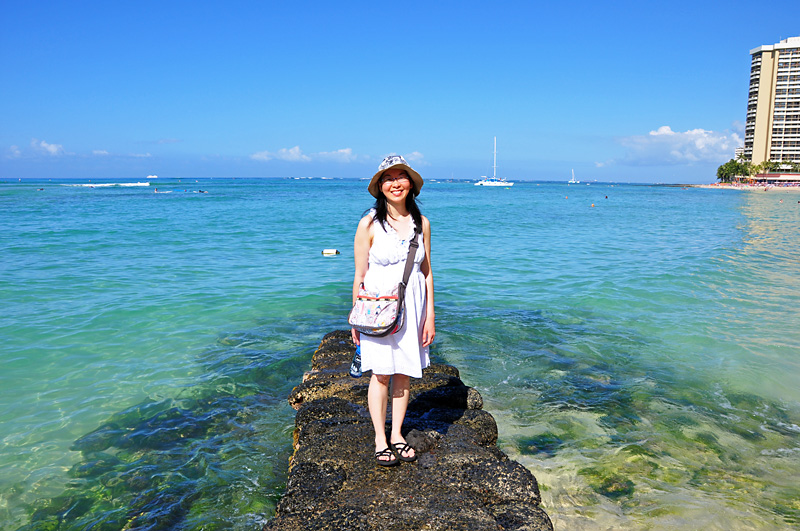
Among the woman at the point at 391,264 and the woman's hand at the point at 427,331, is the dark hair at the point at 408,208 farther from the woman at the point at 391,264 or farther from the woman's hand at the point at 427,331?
the woman's hand at the point at 427,331

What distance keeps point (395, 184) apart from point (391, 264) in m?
0.55

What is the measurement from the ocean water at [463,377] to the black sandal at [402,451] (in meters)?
1.34

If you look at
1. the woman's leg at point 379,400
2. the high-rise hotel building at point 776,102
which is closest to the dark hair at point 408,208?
the woman's leg at point 379,400

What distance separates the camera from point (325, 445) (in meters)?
3.91

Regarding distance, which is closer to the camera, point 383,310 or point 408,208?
point 383,310

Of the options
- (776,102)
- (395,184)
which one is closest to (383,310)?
(395,184)

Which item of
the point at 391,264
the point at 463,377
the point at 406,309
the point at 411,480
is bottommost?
the point at 463,377

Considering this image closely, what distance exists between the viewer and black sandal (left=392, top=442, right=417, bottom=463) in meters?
3.67

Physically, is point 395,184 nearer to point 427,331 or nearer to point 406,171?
point 406,171

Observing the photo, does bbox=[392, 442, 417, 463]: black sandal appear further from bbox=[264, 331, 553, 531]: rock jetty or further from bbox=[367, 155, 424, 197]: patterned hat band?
bbox=[367, 155, 424, 197]: patterned hat band

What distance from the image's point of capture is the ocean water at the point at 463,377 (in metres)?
4.37

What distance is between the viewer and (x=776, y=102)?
111 m

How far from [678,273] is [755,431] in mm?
9982

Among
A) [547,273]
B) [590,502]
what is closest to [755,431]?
[590,502]
